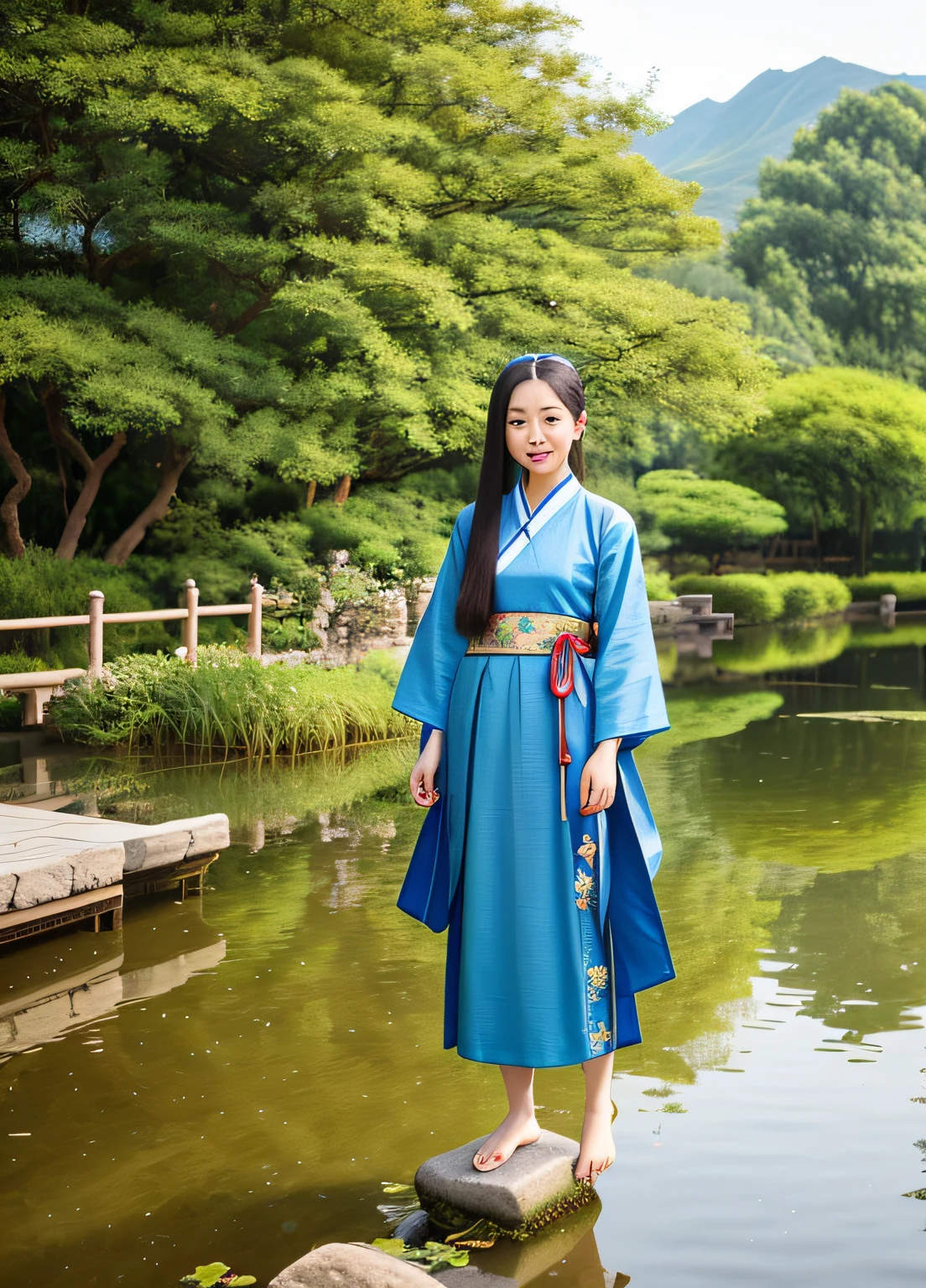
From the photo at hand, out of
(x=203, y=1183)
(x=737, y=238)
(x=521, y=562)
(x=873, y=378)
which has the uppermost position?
(x=737, y=238)

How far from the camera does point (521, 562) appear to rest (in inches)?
101

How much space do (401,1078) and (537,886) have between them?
1062mm

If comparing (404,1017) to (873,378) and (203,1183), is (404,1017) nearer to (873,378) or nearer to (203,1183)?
(203,1183)

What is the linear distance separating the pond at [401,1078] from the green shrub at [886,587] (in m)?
19.9

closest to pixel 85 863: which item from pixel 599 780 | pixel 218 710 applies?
pixel 599 780

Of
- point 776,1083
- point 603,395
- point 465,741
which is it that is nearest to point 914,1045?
point 776,1083

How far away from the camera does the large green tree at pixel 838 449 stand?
2306cm

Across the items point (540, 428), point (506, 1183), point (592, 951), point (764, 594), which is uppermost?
point (540, 428)

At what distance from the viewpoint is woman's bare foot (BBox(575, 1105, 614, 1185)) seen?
2551mm

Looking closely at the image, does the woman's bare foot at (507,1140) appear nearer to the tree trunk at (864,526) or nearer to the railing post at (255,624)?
the railing post at (255,624)

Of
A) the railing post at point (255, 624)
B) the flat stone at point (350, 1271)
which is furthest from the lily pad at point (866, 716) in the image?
the flat stone at point (350, 1271)

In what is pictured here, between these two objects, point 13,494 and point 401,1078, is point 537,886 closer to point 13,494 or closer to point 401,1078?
point 401,1078

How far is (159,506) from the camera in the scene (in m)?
12.3

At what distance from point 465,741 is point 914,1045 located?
174cm
